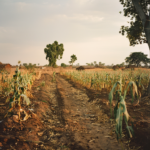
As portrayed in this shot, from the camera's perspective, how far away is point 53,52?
49906mm

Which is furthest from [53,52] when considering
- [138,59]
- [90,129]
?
[90,129]

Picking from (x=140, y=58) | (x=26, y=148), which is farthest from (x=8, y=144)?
(x=140, y=58)

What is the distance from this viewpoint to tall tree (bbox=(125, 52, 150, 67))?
5672cm

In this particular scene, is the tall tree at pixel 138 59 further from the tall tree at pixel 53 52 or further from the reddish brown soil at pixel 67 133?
the reddish brown soil at pixel 67 133

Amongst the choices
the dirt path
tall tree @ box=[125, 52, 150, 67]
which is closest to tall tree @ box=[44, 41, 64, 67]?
tall tree @ box=[125, 52, 150, 67]

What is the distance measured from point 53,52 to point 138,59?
3609 centimetres

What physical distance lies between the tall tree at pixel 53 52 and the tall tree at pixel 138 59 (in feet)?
101

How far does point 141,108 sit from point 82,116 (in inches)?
104

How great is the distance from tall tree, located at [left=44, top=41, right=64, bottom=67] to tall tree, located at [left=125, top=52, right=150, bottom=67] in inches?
1213

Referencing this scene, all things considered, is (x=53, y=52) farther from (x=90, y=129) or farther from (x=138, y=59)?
(x=90, y=129)

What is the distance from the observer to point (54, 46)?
5031 cm

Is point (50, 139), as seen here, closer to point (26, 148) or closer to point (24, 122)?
point (26, 148)

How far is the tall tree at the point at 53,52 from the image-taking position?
49.6 metres

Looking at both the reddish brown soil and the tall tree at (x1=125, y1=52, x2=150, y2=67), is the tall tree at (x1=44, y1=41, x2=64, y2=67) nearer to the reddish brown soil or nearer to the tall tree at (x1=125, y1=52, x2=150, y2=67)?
the tall tree at (x1=125, y1=52, x2=150, y2=67)
